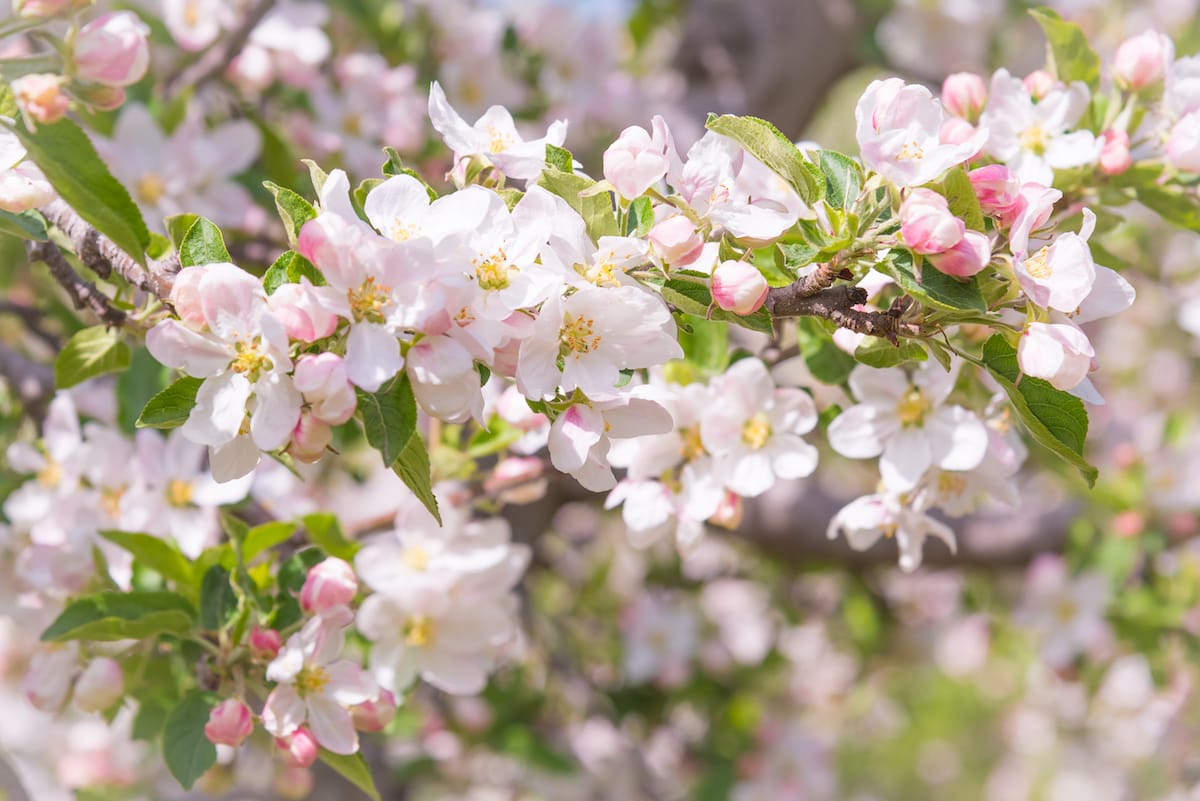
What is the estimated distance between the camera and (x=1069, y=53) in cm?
118

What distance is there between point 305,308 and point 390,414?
89mm

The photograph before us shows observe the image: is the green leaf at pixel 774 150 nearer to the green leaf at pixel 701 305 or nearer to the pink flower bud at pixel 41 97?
the green leaf at pixel 701 305

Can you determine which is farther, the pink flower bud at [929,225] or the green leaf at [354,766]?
the green leaf at [354,766]

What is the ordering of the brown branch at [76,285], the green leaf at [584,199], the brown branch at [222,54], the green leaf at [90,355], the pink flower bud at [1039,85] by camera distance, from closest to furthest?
the green leaf at [584,199] → the brown branch at [76,285] → the green leaf at [90,355] → the pink flower bud at [1039,85] → the brown branch at [222,54]

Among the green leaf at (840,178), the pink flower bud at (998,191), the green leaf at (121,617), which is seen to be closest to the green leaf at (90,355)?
the green leaf at (121,617)

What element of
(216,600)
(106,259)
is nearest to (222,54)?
(106,259)

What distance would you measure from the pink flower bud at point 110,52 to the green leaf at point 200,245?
0.11 meters

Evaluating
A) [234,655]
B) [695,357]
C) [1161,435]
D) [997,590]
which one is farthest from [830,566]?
[234,655]

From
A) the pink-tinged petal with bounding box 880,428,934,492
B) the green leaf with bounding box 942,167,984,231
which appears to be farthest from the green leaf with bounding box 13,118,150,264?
the pink-tinged petal with bounding box 880,428,934,492

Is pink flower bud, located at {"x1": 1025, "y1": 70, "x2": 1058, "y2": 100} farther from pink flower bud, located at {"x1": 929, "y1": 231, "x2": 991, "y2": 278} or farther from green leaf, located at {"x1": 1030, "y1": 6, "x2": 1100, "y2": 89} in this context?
pink flower bud, located at {"x1": 929, "y1": 231, "x2": 991, "y2": 278}

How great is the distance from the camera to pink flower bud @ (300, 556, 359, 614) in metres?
0.98

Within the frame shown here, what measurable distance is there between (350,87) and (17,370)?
0.77 meters

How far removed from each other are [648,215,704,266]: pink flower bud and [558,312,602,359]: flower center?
0.07 meters

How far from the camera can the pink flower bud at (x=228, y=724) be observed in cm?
94
